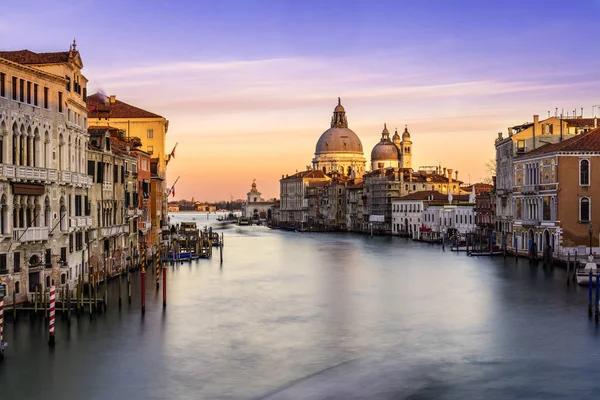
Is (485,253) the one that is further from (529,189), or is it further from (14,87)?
(14,87)

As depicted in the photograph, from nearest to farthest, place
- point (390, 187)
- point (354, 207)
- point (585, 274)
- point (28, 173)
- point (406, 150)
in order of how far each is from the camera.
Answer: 1. point (28, 173)
2. point (585, 274)
3. point (390, 187)
4. point (354, 207)
5. point (406, 150)

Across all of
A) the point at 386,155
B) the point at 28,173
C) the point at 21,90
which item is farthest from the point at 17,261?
the point at 386,155

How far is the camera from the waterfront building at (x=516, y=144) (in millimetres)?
35688

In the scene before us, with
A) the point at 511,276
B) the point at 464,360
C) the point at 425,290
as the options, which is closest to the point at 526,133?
the point at 511,276

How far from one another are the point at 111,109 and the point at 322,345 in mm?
24056

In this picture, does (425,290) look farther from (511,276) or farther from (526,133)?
(526,133)

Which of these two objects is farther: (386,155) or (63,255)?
(386,155)

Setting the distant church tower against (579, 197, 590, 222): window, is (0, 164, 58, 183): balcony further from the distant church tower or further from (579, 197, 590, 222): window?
the distant church tower

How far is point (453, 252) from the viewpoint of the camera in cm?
4381

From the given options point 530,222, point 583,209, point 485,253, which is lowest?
point 485,253

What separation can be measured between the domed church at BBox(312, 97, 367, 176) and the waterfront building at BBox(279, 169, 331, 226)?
4593 mm

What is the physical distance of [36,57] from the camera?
64.3ft

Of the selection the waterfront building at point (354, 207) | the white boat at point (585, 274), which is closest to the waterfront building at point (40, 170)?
the white boat at point (585, 274)

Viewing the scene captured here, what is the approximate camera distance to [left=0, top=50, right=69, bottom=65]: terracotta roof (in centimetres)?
1930
